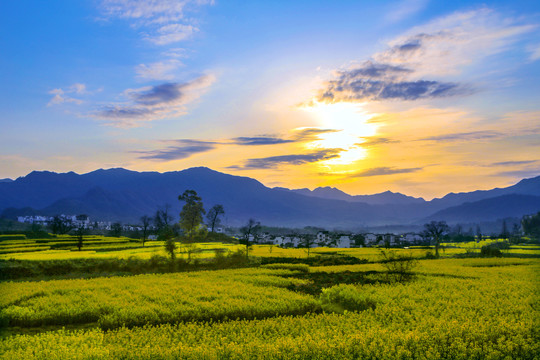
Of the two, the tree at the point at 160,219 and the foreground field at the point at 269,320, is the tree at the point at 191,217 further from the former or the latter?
the foreground field at the point at 269,320

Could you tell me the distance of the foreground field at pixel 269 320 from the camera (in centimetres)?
1296

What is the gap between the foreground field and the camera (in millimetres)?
12961

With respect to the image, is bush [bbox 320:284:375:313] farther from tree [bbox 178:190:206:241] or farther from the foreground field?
tree [bbox 178:190:206:241]

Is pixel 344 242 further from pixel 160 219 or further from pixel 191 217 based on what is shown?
pixel 191 217

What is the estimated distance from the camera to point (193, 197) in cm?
8275

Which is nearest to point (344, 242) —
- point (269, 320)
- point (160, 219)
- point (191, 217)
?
point (160, 219)

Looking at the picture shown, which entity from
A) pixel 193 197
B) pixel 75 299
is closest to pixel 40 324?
pixel 75 299

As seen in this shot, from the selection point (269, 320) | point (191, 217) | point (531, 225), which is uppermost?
point (191, 217)

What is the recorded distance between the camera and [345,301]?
837 inches

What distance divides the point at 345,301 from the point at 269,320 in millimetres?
5824

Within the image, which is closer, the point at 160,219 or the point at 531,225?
the point at 160,219

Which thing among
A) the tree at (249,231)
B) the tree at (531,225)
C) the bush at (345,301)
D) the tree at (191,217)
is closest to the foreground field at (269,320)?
the bush at (345,301)

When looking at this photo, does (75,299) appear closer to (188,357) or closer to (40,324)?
(40,324)

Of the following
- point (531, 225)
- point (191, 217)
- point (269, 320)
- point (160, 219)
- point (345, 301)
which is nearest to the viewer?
point (269, 320)
